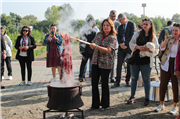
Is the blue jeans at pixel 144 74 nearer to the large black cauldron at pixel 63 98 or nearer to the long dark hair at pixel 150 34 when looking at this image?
the long dark hair at pixel 150 34

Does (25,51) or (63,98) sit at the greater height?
(25,51)

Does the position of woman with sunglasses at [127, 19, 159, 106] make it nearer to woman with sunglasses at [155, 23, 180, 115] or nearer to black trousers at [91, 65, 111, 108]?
woman with sunglasses at [155, 23, 180, 115]

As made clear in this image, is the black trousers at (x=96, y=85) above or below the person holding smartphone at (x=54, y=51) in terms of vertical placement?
below

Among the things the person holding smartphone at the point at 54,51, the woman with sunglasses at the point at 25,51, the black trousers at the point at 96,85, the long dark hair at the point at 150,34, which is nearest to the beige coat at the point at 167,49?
the long dark hair at the point at 150,34

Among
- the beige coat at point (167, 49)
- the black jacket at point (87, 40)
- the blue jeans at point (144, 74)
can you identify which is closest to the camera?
the beige coat at point (167, 49)

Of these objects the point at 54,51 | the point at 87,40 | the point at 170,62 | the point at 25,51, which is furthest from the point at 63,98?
the point at 25,51

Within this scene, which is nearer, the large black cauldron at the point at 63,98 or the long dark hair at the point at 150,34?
the large black cauldron at the point at 63,98

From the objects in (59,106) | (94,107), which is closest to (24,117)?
(59,106)

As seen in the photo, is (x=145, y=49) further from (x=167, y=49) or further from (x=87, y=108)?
(x=87, y=108)

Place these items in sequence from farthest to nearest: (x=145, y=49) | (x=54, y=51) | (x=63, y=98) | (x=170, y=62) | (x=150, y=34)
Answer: (x=54, y=51), (x=150, y=34), (x=145, y=49), (x=170, y=62), (x=63, y=98)

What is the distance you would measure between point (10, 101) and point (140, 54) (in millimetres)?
3752

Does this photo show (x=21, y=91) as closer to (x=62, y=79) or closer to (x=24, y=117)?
(x=24, y=117)

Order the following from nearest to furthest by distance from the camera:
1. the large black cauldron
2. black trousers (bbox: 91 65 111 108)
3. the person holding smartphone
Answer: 1. the large black cauldron
2. black trousers (bbox: 91 65 111 108)
3. the person holding smartphone

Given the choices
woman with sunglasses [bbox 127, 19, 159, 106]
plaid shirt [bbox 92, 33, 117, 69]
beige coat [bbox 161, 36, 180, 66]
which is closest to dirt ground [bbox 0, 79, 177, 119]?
woman with sunglasses [bbox 127, 19, 159, 106]
